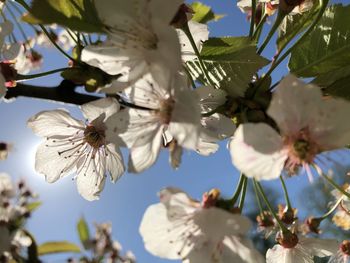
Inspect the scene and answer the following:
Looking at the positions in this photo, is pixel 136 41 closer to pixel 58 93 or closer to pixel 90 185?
pixel 58 93

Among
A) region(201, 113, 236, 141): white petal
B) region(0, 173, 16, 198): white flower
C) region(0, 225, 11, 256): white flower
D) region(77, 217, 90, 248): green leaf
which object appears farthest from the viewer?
region(77, 217, 90, 248): green leaf

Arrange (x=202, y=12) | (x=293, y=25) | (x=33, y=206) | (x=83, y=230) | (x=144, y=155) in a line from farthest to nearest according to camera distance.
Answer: (x=83, y=230)
(x=33, y=206)
(x=202, y=12)
(x=293, y=25)
(x=144, y=155)

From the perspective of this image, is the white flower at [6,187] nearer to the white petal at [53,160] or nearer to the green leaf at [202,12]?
the white petal at [53,160]

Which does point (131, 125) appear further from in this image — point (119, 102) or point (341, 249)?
point (341, 249)

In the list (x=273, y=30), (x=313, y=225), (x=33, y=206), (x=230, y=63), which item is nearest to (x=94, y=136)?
(x=230, y=63)

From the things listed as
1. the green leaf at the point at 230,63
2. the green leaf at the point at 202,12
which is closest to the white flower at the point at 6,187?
the green leaf at the point at 202,12

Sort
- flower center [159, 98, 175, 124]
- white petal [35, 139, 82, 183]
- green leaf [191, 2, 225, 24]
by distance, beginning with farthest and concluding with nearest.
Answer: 1. green leaf [191, 2, 225, 24]
2. white petal [35, 139, 82, 183]
3. flower center [159, 98, 175, 124]

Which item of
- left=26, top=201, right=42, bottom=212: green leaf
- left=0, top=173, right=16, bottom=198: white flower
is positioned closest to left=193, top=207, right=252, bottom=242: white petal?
left=26, top=201, right=42, bottom=212: green leaf

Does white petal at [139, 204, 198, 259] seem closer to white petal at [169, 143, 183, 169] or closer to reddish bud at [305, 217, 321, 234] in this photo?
white petal at [169, 143, 183, 169]
